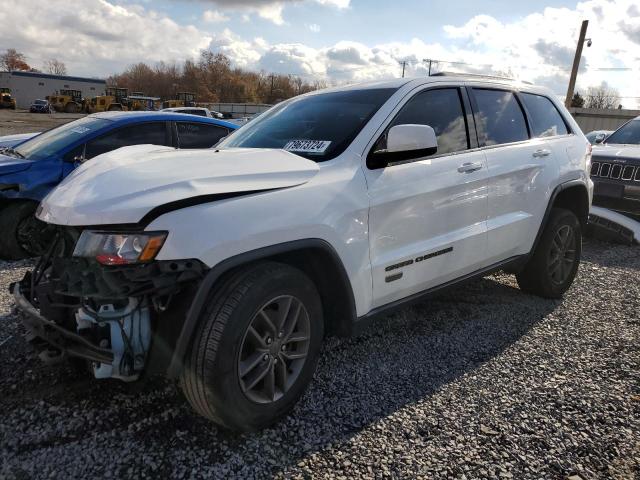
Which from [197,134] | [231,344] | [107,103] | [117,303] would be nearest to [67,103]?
[107,103]

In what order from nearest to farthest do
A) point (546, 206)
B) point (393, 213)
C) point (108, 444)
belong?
point (108, 444), point (393, 213), point (546, 206)

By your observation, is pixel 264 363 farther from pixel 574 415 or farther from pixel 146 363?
pixel 574 415

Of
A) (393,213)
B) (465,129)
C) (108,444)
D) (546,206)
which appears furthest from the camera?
(546,206)

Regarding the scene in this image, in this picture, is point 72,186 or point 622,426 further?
point 622,426

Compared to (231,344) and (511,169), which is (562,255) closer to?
(511,169)

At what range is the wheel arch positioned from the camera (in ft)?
7.03

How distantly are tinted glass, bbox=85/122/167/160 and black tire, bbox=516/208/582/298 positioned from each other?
440 centimetres

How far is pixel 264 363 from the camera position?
8.13 feet

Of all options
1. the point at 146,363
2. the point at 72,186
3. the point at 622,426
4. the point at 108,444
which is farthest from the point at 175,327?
the point at 622,426

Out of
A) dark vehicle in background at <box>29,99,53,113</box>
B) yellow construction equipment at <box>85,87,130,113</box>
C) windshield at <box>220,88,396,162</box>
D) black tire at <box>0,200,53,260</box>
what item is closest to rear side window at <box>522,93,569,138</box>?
windshield at <box>220,88,396,162</box>

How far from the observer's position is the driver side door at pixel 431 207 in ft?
9.43

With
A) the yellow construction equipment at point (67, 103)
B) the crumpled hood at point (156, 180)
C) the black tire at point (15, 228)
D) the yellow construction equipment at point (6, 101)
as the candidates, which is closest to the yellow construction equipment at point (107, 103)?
the yellow construction equipment at point (67, 103)

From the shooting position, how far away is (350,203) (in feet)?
8.77

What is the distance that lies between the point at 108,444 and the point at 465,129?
2927mm
